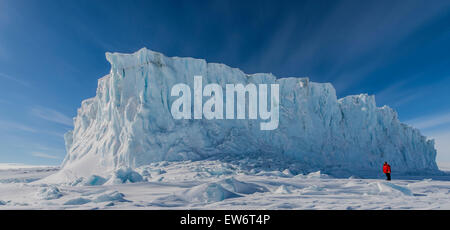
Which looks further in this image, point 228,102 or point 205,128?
point 228,102

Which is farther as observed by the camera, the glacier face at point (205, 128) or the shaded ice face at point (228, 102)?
the shaded ice face at point (228, 102)

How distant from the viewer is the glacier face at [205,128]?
17.4 metres

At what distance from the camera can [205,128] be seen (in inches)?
762

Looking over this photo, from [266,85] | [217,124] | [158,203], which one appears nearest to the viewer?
[158,203]

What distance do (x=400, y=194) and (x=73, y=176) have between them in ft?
58.5

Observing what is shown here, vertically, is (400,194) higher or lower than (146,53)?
lower

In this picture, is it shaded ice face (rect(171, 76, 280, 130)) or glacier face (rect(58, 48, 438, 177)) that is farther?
shaded ice face (rect(171, 76, 280, 130))

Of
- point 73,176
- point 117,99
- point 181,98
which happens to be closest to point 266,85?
point 181,98

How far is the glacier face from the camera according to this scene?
17.4m

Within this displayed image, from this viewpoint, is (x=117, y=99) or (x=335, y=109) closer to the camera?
(x=117, y=99)

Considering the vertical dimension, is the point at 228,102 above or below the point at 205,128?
above

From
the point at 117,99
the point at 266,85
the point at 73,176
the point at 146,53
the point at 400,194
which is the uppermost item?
the point at 146,53
